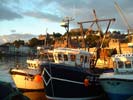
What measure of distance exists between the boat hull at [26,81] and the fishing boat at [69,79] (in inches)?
253

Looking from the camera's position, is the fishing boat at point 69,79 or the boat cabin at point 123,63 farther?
the fishing boat at point 69,79

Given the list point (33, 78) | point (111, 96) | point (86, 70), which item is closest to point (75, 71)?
point (86, 70)

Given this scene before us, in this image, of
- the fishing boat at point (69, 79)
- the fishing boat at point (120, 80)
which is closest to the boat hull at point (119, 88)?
the fishing boat at point (120, 80)

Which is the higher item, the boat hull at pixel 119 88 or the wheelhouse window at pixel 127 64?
the wheelhouse window at pixel 127 64

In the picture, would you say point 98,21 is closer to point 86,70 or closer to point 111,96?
point 86,70

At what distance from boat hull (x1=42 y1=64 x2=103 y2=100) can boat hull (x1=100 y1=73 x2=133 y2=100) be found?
247 centimetres

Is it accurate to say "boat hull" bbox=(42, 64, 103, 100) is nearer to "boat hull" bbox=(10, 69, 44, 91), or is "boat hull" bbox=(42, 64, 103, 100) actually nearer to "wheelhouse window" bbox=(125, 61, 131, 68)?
"wheelhouse window" bbox=(125, 61, 131, 68)

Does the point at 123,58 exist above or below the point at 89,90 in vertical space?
above

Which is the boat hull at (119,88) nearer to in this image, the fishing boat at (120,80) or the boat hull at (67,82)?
the fishing boat at (120,80)

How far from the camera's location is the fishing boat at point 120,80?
26766mm

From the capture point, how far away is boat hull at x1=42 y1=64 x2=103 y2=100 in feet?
95.6

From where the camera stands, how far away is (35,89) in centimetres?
3731

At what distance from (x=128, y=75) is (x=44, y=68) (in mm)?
7164

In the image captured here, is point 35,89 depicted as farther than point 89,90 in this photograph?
Yes
